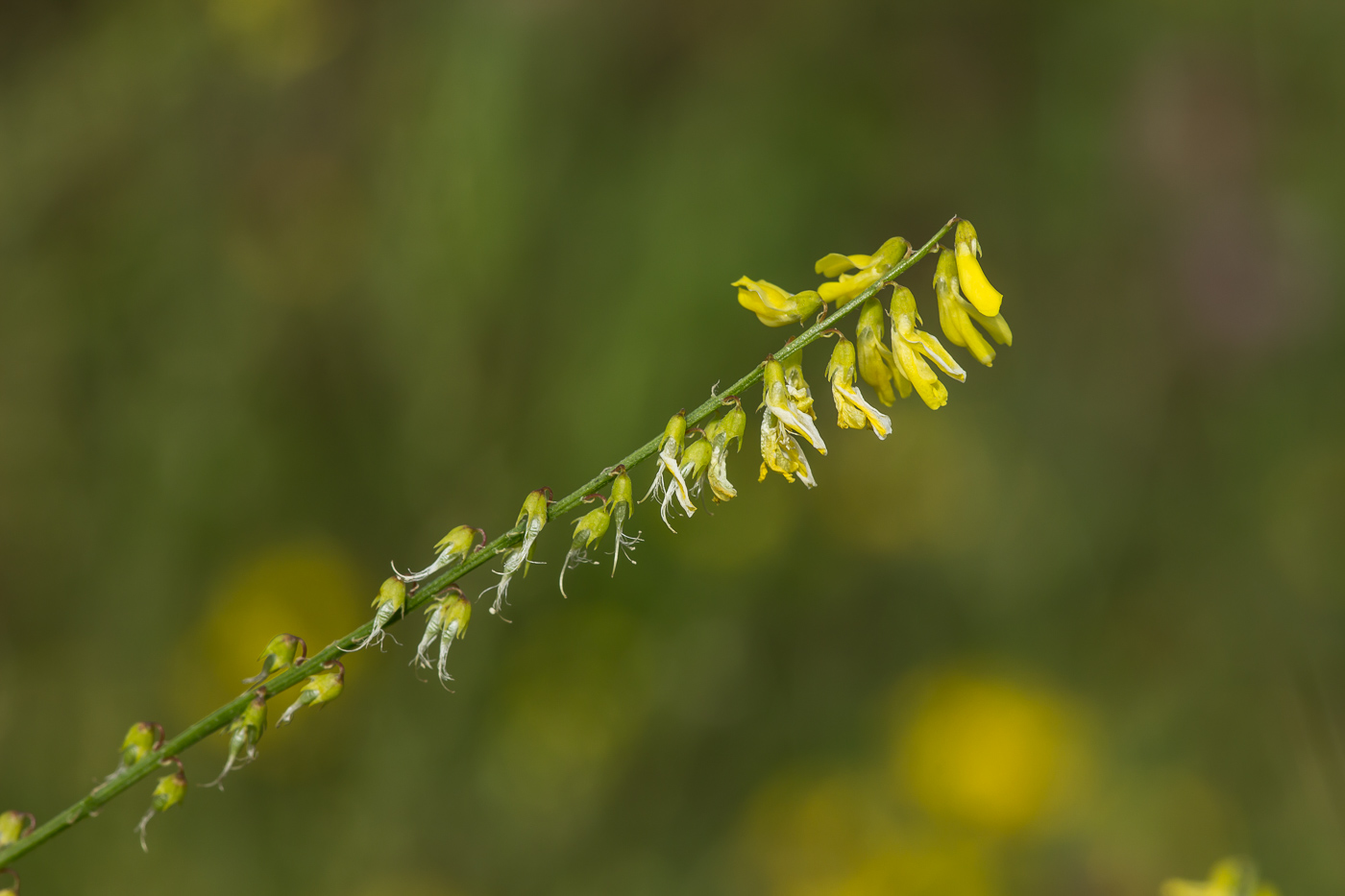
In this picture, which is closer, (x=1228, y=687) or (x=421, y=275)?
(x=421, y=275)

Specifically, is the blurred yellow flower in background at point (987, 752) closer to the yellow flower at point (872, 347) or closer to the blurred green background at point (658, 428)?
the blurred green background at point (658, 428)

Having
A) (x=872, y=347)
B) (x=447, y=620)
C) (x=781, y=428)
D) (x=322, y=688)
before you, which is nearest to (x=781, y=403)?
(x=781, y=428)

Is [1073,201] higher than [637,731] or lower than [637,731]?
higher

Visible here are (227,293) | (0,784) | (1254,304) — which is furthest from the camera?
(1254,304)

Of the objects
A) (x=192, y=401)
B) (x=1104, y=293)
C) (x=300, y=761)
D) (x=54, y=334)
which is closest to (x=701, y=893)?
(x=300, y=761)

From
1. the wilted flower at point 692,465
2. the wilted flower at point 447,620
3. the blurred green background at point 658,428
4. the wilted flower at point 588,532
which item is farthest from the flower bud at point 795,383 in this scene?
the blurred green background at point 658,428

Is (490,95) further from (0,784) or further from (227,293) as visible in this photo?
(0,784)
